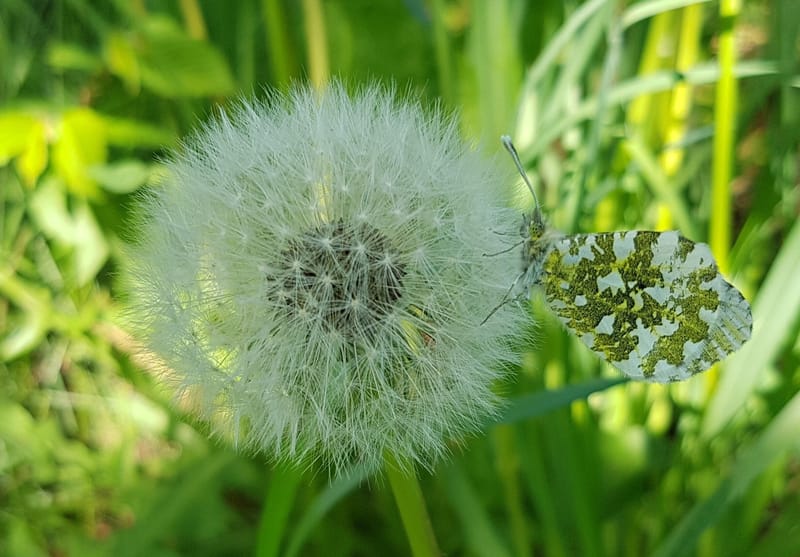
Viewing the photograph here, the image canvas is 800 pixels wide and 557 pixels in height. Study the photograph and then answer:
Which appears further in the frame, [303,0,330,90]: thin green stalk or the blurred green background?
[303,0,330,90]: thin green stalk

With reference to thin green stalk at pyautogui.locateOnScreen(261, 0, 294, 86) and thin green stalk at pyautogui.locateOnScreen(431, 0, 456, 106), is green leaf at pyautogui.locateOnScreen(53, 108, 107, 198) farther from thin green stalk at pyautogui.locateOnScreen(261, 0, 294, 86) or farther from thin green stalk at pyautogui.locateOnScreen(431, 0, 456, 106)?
thin green stalk at pyautogui.locateOnScreen(431, 0, 456, 106)

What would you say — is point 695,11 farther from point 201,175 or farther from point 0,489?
point 0,489

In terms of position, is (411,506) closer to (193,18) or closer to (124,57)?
(124,57)

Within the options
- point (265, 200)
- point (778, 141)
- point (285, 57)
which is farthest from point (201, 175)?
point (778, 141)

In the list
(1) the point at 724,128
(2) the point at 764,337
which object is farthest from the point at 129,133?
(2) the point at 764,337

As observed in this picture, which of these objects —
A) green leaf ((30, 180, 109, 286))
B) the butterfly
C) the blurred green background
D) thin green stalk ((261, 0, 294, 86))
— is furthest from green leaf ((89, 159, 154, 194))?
the butterfly

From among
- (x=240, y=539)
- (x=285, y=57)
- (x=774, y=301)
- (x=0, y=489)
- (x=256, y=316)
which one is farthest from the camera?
(x=0, y=489)

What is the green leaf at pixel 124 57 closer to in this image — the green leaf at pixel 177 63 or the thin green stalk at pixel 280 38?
the green leaf at pixel 177 63
